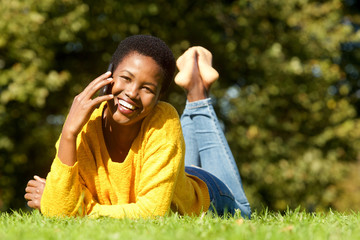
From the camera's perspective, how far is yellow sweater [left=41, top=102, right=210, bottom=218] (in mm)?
2996

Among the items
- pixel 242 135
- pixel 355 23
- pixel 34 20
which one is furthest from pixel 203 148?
pixel 355 23

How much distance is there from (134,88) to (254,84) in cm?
841

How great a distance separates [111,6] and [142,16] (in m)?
0.70

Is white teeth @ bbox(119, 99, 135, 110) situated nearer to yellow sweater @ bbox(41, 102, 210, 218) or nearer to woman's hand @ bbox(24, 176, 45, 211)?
yellow sweater @ bbox(41, 102, 210, 218)

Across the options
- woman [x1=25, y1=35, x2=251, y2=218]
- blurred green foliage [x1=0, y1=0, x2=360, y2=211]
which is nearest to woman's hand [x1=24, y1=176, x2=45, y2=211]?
woman [x1=25, y1=35, x2=251, y2=218]

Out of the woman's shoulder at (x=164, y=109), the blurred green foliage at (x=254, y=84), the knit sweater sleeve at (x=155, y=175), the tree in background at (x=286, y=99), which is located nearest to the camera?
the knit sweater sleeve at (x=155, y=175)

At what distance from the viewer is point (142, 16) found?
9.73 meters

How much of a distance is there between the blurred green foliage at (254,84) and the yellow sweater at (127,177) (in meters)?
6.07

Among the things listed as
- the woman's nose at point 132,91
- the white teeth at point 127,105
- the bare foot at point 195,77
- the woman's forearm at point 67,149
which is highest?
the bare foot at point 195,77

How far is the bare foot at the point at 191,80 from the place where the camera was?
4.48 meters

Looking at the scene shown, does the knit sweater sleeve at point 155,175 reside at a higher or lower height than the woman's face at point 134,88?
lower

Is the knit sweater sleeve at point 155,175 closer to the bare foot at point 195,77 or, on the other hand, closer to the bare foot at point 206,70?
the bare foot at point 195,77

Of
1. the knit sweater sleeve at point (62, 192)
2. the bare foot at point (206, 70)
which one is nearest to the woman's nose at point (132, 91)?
the knit sweater sleeve at point (62, 192)

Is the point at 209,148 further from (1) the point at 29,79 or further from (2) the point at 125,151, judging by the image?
(1) the point at 29,79
